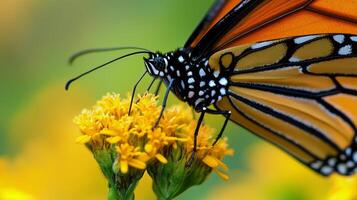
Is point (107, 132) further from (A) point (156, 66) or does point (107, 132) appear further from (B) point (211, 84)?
(B) point (211, 84)

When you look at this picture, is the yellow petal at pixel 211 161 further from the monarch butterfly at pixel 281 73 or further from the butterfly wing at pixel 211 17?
the butterfly wing at pixel 211 17

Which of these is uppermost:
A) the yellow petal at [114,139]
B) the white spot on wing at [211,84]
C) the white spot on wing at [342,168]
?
the white spot on wing at [211,84]

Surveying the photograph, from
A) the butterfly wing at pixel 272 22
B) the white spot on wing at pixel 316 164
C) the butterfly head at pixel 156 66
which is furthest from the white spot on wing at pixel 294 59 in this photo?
the butterfly head at pixel 156 66

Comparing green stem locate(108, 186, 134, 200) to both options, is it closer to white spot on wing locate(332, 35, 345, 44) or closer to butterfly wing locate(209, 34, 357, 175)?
butterfly wing locate(209, 34, 357, 175)

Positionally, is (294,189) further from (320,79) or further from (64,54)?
(64,54)

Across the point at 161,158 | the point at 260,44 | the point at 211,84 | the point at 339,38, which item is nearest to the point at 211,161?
the point at 161,158

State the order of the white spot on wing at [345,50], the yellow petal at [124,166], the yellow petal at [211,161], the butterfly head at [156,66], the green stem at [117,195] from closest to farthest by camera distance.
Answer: the yellow petal at [124,166]
the green stem at [117,195]
the yellow petal at [211,161]
the butterfly head at [156,66]
the white spot on wing at [345,50]
